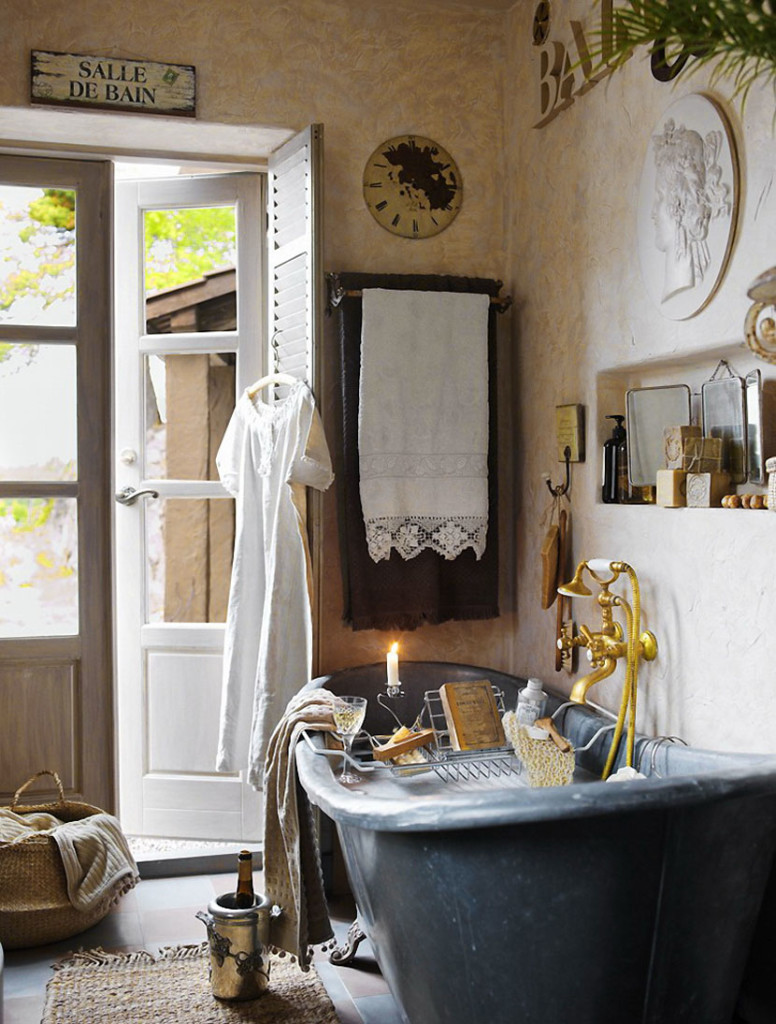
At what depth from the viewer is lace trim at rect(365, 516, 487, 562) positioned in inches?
117

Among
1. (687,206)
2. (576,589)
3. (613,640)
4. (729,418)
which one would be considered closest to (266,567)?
(576,589)

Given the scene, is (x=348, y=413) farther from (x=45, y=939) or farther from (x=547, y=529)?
(x=45, y=939)

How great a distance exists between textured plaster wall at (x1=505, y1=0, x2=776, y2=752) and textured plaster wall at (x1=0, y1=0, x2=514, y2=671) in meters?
0.09

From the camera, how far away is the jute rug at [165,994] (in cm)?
241

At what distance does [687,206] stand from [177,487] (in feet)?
6.20

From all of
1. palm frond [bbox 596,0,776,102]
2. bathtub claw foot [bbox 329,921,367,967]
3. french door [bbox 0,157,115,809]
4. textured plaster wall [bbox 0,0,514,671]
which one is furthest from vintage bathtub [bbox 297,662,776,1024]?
french door [bbox 0,157,115,809]

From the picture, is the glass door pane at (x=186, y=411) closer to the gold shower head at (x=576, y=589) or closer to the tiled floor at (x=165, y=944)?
the tiled floor at (x=165, y=944)

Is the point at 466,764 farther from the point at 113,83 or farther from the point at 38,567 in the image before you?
the point at 113,83

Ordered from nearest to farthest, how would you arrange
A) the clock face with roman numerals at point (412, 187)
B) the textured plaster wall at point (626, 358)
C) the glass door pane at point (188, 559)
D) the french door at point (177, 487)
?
the textured plaster wall at point (626, 358) < the clock face with roman numerals at point (412, 187) < the french door at point (177, 487) < the glass door pane at point (188, 559)

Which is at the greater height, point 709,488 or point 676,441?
point 676,441

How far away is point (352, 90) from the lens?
314cm

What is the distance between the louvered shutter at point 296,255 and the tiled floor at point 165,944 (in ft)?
5.01

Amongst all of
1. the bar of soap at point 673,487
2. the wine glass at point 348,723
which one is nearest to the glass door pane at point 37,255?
the wine glass at point 348,723

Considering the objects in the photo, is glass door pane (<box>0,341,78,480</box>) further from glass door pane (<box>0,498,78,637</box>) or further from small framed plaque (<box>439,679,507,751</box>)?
small framed plaque (<box>439,679,507,751</box>)
